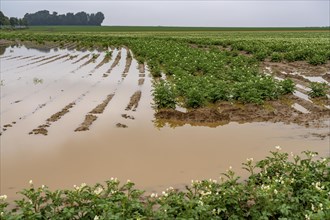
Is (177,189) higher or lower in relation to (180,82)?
lower

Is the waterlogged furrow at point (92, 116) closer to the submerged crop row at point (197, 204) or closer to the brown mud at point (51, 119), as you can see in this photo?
the brown mud at point (51, 119)

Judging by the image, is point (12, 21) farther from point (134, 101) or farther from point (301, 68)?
point (134, 101)

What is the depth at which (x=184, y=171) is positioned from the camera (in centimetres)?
794

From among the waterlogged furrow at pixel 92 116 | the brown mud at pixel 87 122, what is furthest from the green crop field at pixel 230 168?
the brown mud at pixel 87 122

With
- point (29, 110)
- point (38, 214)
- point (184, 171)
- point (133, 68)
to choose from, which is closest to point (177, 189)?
point (184, 171)

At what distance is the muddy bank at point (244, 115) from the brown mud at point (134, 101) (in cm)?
125

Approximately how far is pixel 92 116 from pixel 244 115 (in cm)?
486

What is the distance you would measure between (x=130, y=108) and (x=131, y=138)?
3313mm

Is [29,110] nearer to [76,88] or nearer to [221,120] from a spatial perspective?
[76,88]

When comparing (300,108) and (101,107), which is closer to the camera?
(300,108)

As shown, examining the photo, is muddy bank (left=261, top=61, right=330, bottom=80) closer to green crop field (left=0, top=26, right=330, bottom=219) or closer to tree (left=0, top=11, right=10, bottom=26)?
green crop field (left=0, top=26, right=330, bottom=219)

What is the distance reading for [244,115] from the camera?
12.1 meters

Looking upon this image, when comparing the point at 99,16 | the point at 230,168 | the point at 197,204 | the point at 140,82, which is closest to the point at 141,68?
the point at 140,82

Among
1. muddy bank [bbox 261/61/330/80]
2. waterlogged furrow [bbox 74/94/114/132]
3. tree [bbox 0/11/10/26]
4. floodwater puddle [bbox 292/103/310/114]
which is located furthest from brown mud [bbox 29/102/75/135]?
tree [bbox 0/11/10/26]
